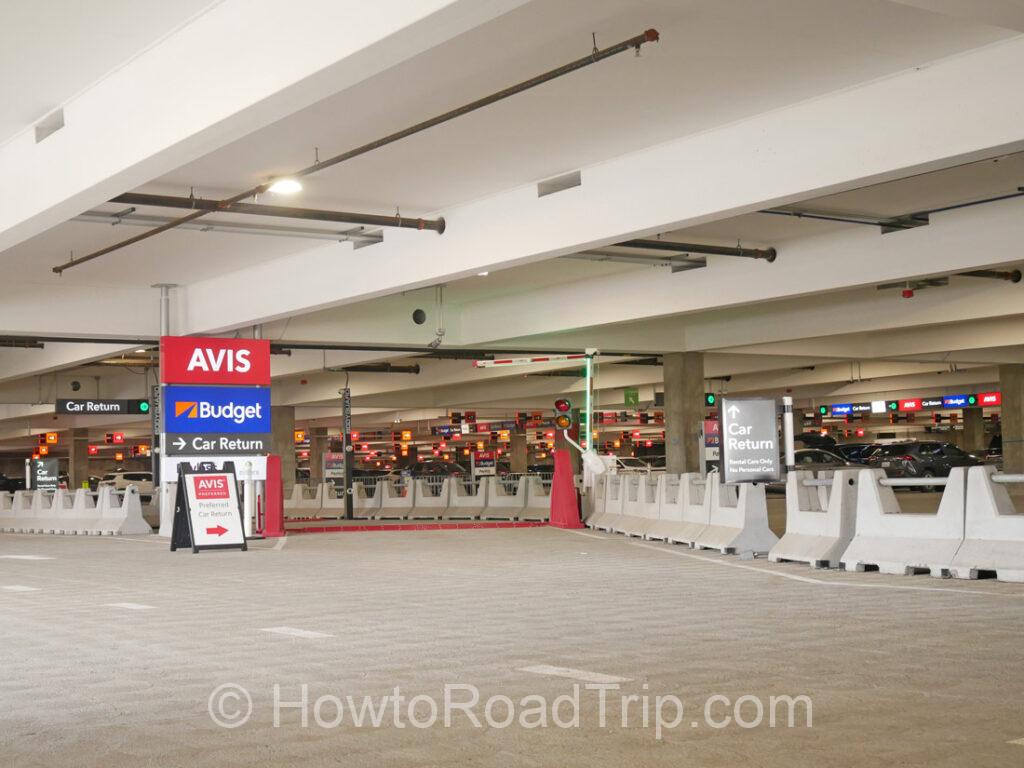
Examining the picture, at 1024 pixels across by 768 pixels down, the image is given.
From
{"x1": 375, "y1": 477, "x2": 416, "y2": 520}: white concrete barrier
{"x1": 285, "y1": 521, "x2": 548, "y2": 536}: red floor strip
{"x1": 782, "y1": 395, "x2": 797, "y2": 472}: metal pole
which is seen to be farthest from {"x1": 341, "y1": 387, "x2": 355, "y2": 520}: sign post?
{"x1": 782, "y1": 395, "x2": 797, "y2": 472}: metal pole

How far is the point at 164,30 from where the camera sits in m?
10.1

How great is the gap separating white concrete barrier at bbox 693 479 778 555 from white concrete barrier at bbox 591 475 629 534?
5473mm

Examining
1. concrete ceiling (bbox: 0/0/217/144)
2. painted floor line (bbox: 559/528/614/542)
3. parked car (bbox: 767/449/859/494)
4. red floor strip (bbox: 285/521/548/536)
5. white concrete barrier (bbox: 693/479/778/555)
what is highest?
concrete ceiling (bbox: 0/0/217/144)

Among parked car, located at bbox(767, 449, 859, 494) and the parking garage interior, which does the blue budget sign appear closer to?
the parking garage interior

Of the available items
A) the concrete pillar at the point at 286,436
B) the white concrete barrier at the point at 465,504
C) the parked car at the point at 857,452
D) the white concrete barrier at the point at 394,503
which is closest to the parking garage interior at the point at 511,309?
the white concrete barrier at the point at 465,504

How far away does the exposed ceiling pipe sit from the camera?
1078 cm

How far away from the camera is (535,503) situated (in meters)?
28.9

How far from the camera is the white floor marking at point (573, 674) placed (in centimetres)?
665

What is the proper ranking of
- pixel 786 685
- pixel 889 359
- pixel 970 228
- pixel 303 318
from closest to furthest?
pixel 786 685 < pixel 970 228 < pixel 303 318 < pixel 889 359

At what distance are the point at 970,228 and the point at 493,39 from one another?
10417 millimetres

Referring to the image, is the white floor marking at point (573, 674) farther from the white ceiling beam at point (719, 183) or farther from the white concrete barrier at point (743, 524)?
the white concrete barrier at point (743, 524)

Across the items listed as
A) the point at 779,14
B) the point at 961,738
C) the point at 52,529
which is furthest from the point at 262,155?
the point at 52,529

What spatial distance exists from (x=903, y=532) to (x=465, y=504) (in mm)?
18811

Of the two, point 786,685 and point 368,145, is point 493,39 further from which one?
point 786,685
